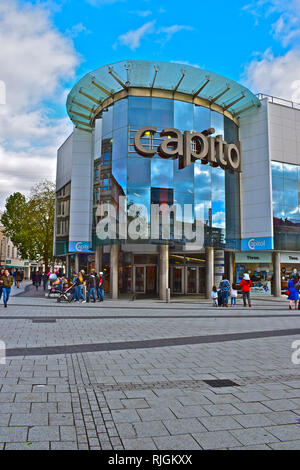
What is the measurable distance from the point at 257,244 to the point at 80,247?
14.0 metres

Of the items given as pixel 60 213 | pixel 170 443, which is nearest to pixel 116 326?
pixel 170 443

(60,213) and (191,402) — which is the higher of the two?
(60,213)

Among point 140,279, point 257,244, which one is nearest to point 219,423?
point 257,244

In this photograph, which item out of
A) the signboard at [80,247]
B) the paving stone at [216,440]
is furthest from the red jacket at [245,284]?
the paving stone at [216,440]

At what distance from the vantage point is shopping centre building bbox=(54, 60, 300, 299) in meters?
25.4

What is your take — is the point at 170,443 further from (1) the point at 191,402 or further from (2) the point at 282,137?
(2) the point at 282,137

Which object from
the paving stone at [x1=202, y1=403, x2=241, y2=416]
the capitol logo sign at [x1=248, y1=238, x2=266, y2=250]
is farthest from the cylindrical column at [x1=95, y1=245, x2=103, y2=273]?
the paving stone at [x1=202, y1=403, x2=241, y2=416]

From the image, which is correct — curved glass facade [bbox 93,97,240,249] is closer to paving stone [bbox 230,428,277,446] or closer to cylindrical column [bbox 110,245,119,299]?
cylindrical column [bbox 110,245,119,299]

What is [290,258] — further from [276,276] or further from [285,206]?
[285,206]

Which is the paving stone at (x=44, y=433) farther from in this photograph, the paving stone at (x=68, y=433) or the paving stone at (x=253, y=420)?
the paving stone at (x=253, y=420)

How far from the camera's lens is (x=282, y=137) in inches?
1206

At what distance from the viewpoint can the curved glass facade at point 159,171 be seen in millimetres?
25375

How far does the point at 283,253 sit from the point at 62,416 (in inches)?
1137

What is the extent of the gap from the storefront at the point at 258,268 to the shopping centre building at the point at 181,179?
78mm
